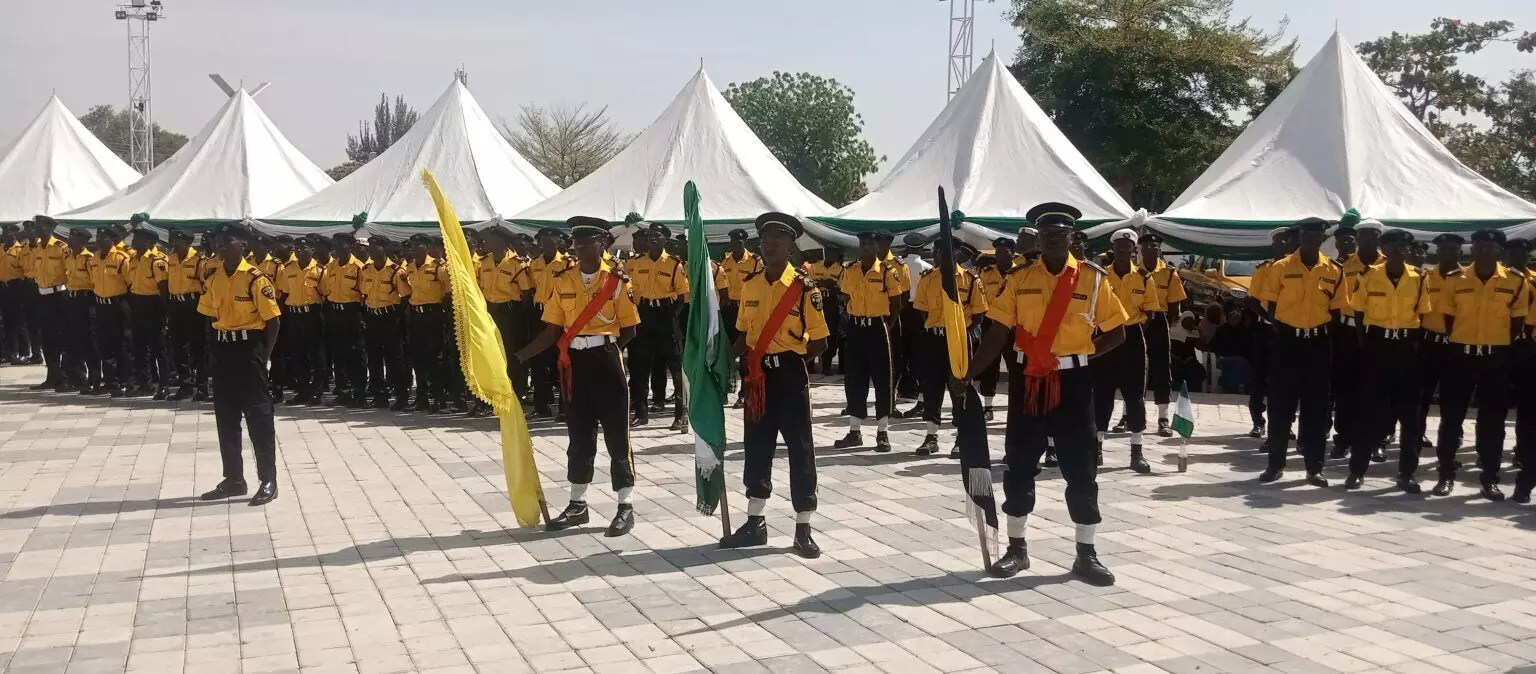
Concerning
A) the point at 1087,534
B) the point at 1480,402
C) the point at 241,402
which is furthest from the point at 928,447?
the point at 241,402

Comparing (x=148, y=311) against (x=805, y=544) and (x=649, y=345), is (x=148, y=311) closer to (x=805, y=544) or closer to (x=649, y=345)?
(x=649, y=345)

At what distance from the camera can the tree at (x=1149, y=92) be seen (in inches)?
1526

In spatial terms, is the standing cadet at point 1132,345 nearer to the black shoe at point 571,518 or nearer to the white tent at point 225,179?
the black shoe at point 571,518

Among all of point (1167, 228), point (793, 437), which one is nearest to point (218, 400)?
point (793, 437)

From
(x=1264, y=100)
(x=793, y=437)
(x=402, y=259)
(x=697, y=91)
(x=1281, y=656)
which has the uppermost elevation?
(x=1264, y=100)

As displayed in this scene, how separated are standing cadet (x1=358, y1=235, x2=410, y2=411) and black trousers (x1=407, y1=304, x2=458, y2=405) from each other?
0.21 m

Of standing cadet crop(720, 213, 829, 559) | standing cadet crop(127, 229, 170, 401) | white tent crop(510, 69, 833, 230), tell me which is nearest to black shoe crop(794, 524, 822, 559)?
→ standing cadet crop(720, 213, 829, 559)

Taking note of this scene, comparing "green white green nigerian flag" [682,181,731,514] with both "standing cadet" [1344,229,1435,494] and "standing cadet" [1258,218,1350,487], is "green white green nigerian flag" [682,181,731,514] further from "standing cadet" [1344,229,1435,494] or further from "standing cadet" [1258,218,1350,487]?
"standing cadet" [1344,229,1435,494]

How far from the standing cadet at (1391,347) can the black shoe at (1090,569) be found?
3929 mm

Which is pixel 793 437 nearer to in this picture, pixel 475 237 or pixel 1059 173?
pixel 1059 173

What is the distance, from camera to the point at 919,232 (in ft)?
51.6

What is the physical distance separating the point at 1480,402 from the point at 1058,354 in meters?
4.76

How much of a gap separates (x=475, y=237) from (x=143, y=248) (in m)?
4.53

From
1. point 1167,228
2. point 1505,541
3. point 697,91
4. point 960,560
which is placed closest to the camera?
point 960,560
